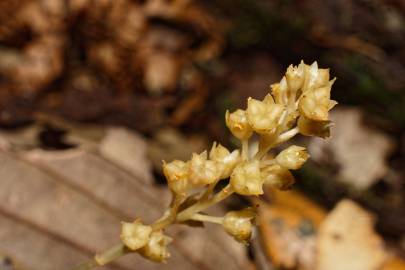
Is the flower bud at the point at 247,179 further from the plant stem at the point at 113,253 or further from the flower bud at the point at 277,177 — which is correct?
the plant stem at the point at 113,253

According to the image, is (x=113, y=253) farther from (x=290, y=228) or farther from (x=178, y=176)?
(x=290, y=228)

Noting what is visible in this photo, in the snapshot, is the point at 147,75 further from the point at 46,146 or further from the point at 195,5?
the point at 46,146

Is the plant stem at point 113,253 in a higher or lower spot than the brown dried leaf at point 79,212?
higher

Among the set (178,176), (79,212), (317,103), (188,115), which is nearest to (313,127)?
(317,103)

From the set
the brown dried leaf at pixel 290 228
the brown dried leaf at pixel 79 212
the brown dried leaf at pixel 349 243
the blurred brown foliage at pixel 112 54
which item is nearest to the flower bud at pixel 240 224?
the brown dried leaf at pixel 79 212


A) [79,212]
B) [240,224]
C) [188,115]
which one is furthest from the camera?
[188,115]

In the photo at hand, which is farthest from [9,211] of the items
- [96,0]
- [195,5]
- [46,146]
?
[195,5]
